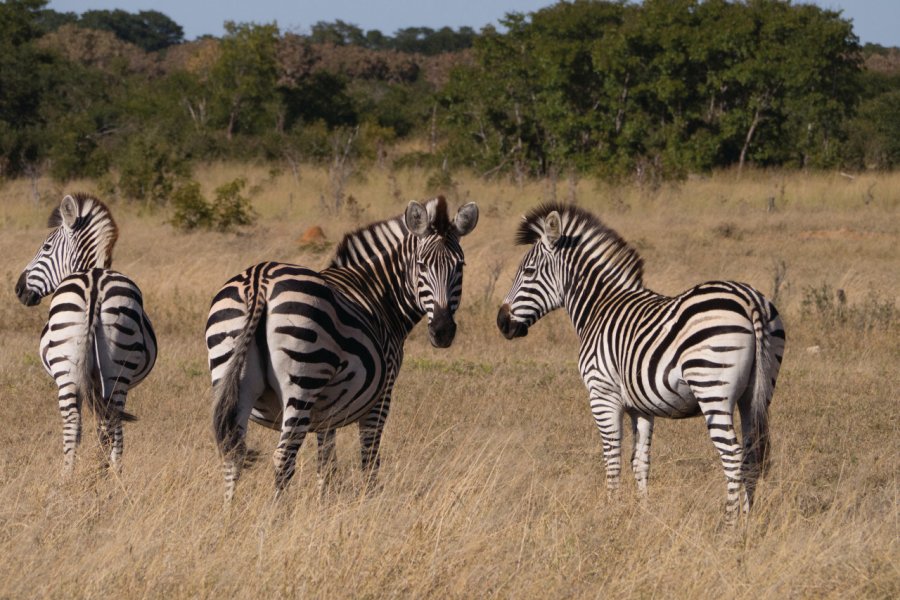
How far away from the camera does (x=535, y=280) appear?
6945mm

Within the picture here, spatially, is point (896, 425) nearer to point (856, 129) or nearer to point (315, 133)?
point (856, 129)

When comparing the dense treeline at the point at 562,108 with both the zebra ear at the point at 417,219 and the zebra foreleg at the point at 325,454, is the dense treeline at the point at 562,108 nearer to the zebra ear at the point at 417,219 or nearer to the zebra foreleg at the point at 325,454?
the zebra ear at the point at 417,219

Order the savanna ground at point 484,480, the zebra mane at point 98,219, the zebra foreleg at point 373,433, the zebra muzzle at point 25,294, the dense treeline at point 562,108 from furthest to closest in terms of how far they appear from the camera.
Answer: the dense treeline at point 562,108, the zebra muzzle at point 25,294, the zebra mane at point 98,219, the zebra foreleg at point 373,433, the savanna ground at point 484,480

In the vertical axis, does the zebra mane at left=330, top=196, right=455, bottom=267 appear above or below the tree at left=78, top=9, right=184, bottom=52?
below

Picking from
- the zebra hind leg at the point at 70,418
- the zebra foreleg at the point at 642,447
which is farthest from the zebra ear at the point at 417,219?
the zebra hind leg at the point at 70,418

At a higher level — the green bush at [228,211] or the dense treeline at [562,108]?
the dense treeline at [562,108]

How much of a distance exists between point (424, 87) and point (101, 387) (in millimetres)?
41681

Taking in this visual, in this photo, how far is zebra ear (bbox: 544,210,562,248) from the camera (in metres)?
6.66

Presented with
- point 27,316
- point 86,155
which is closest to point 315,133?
point 86,155

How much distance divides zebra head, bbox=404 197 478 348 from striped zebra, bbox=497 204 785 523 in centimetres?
80

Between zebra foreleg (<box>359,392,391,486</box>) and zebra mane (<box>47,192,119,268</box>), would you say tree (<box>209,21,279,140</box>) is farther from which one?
zebra foreleg (<box>359,392,391,486</box>)

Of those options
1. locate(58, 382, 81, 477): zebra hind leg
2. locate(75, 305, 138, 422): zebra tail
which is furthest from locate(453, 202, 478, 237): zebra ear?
locate(58, 382, 81, 477): zebra hind leg

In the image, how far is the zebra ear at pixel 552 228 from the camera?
21.9 ft

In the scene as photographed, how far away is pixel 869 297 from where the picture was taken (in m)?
13.1
